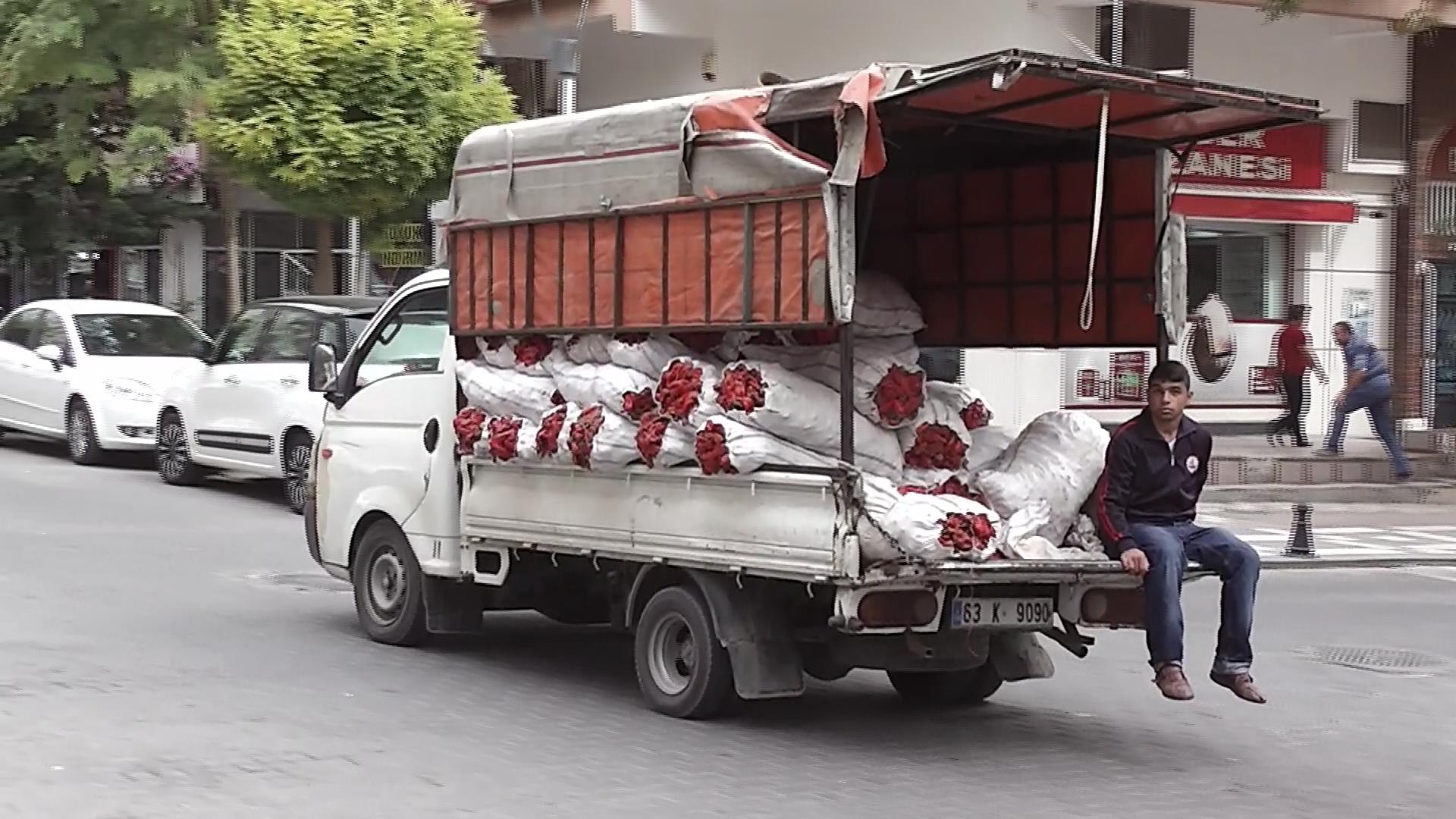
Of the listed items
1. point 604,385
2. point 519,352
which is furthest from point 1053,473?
point 519,352

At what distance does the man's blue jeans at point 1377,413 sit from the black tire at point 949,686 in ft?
43.7

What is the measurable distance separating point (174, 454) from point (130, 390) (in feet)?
5.15

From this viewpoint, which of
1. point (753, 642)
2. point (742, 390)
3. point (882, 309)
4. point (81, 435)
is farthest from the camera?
point (81, 435)

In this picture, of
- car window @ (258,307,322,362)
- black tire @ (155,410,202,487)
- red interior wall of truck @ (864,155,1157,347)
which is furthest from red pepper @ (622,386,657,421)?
black tire @ (155,410,202,487)

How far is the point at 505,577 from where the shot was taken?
30.6 feet

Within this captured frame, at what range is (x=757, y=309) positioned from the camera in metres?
7.92

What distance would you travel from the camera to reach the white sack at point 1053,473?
8219 mm

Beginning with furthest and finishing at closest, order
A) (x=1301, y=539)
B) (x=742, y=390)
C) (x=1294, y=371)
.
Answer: (x=1294, y=371)
(x=1301, y=539)
(x=742, y=390)

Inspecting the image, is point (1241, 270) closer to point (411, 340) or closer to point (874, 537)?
point (411, 340)

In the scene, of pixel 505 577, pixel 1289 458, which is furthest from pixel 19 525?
pixel 1289 458

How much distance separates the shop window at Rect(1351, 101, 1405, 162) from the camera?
941 inches

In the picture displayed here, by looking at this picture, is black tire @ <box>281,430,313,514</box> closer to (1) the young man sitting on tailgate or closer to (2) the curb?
(1) the young man sitting on tailgate

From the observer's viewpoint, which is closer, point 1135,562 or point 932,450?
point 1135,562

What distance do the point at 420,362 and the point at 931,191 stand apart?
287cm
